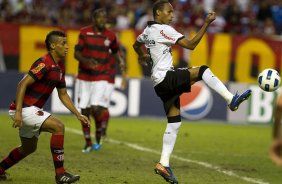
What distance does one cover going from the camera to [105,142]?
14.0 meters

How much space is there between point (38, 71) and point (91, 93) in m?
4.66

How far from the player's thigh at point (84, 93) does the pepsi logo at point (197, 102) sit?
5751 millimetres

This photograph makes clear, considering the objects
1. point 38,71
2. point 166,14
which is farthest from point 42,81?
point 166,14

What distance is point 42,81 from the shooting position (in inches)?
342

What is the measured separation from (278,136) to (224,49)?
1534cm

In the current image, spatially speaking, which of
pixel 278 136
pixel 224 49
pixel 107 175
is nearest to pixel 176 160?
pixel 107 175

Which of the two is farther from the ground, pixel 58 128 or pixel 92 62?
A: pixel 92 62

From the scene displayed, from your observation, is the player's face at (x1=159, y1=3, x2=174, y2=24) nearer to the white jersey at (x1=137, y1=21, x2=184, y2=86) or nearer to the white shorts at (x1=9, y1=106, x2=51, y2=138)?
the white jersey at (x1=137, y1=21, x2=184, y2=86)

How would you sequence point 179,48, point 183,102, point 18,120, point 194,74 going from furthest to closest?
point 179,48, point 183,102, point 194,74, point 18,120

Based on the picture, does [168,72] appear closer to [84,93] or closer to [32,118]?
[32,118]

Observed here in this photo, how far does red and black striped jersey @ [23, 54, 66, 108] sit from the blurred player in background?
13.3 ft

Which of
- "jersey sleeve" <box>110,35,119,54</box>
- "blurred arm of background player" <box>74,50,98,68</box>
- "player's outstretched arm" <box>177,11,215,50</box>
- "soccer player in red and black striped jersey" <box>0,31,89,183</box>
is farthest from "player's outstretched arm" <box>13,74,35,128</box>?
"jersey sleeve" <box>110,35,119,54</box>

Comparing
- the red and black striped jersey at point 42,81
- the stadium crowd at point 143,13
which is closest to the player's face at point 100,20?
the red and black striped jersey at point 42,81

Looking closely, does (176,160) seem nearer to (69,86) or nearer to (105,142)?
(105,142)
